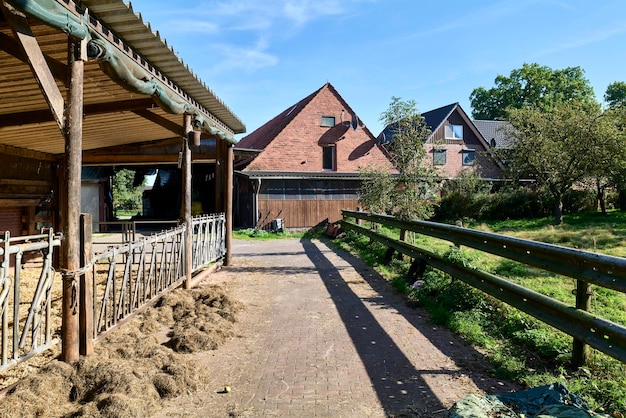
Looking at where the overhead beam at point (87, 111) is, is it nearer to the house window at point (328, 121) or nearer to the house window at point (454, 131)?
the house window at point (328, 121)

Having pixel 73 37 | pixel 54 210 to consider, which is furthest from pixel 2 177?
pixel 73 37

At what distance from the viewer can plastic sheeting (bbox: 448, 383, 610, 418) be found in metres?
2.63

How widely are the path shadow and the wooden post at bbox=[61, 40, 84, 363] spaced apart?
9.16ft

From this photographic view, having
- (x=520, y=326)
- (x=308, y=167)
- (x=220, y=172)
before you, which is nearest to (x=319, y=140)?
(x=308, y=167)

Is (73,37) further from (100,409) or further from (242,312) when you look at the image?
(242,312)

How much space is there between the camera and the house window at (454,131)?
114 ft

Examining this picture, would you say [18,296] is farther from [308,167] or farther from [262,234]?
[308,167]

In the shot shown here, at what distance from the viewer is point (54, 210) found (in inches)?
A: 434

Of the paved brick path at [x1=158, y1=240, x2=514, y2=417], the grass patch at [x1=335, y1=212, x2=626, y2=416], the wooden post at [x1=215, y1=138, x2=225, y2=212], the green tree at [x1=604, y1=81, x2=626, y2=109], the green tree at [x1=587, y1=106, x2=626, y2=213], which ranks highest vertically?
the green tree at [x1=604, y1=81, x2=626, y2=109]

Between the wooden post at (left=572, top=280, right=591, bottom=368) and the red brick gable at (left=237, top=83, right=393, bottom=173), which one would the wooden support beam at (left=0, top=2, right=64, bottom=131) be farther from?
the red brick gable at (left=237, top=83, right=393, bottom=173)

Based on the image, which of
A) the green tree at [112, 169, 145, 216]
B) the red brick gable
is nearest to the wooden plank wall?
the red brick gable

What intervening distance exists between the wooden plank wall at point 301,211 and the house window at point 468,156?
15.7m

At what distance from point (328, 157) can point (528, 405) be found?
23.1 metres

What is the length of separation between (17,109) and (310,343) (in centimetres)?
622
